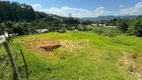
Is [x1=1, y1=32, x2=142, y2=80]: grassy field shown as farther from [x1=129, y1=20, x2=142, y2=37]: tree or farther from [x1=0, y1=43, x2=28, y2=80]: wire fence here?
[x1=129, y1=20, x2=142, y2=37]: tree

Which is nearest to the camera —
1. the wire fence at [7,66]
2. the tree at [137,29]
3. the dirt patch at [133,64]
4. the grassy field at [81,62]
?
the wire fence at [7,66]

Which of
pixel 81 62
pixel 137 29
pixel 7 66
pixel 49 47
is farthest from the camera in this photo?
pixel 137 29

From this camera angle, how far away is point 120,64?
18.6 metres

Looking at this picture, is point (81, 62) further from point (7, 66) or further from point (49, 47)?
point (7, 66)

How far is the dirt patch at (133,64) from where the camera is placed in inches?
686

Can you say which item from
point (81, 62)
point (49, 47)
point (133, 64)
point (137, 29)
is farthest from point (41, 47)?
point (137, 29)

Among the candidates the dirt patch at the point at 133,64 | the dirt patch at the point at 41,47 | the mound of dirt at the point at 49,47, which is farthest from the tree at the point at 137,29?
the mound of dirt at the point at 49,47

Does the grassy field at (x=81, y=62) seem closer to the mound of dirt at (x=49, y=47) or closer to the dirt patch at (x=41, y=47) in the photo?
the dirt patch at (x=41, y=47)

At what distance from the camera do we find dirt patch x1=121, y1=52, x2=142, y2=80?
17.4 metres

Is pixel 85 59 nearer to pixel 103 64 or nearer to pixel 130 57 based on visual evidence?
pixel 103 64

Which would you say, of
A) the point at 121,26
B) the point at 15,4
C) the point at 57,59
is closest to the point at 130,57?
the point at 57,59

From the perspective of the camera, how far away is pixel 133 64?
19.4 m

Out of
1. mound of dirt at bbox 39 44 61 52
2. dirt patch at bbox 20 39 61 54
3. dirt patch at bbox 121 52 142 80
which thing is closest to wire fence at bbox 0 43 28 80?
dirt patch at bbox 20 39 61 54

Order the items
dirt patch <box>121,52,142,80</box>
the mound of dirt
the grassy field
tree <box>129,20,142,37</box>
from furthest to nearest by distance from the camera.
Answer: tree <box>129,20,142,37</box>, the mound of dirt, dirt patch <box>121,52,142,80</box>, the grassy field
